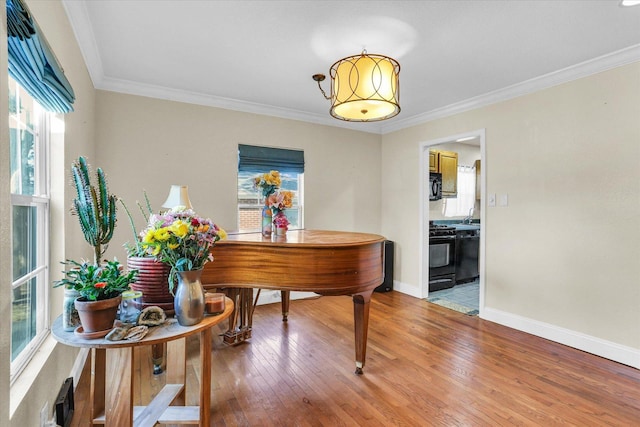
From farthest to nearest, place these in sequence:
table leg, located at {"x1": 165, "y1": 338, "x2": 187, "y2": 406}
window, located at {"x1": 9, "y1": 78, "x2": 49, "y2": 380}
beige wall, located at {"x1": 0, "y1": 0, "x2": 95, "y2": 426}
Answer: table leg, located at {"x1": 165, "y1": 338, "x2": 187, "y2": 406} → window, located at {"x1": 9, "y1": 78, "x2": 49, "y2": 380} → beige wall, located at {"x1": 0, "y1": 0, "x2": 95, "y2": 426}

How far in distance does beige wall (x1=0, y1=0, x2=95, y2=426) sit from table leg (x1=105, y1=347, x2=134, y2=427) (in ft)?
0.92

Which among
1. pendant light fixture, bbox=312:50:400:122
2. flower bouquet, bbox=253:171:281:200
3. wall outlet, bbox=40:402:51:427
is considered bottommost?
wall outlet, bbox=40:402:51:427

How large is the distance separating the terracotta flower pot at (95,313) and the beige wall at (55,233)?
0.21 metres

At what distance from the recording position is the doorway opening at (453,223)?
3902mm

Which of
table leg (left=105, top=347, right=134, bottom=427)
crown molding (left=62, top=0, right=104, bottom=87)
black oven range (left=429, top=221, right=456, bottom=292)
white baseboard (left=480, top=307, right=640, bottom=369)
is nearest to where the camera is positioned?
table leg (left=105, top=347, right=134, bottom=427)

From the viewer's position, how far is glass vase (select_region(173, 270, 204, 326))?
3.90 ft

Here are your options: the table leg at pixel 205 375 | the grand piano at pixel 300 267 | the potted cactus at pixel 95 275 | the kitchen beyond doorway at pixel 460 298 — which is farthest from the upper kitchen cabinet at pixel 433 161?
the potted cactus at pixel 95 275

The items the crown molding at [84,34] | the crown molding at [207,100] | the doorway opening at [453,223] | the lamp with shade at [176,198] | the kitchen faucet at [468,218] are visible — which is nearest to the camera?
the crown molding at [84,34]

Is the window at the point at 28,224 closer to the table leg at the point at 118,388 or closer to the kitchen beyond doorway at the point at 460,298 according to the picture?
the table leg at the point at 118,388

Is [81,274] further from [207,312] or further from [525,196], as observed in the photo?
[525,196]

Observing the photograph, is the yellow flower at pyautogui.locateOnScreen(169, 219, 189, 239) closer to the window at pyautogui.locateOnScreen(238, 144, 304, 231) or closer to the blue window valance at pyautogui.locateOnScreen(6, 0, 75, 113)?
the blue window valance at pyautogui.locateOnScreen(6, 0, 75, 113)

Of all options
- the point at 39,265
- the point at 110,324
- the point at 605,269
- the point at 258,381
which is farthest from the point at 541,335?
the point at 39,265

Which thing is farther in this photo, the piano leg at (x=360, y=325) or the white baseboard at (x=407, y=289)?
the white baseboard at (x=407, y=289)

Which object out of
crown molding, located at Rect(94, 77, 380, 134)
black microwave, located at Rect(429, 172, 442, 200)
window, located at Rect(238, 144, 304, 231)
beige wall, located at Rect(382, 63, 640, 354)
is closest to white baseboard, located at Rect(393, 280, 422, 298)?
beige wall, located at Rect(382, 63, 640, 354)
